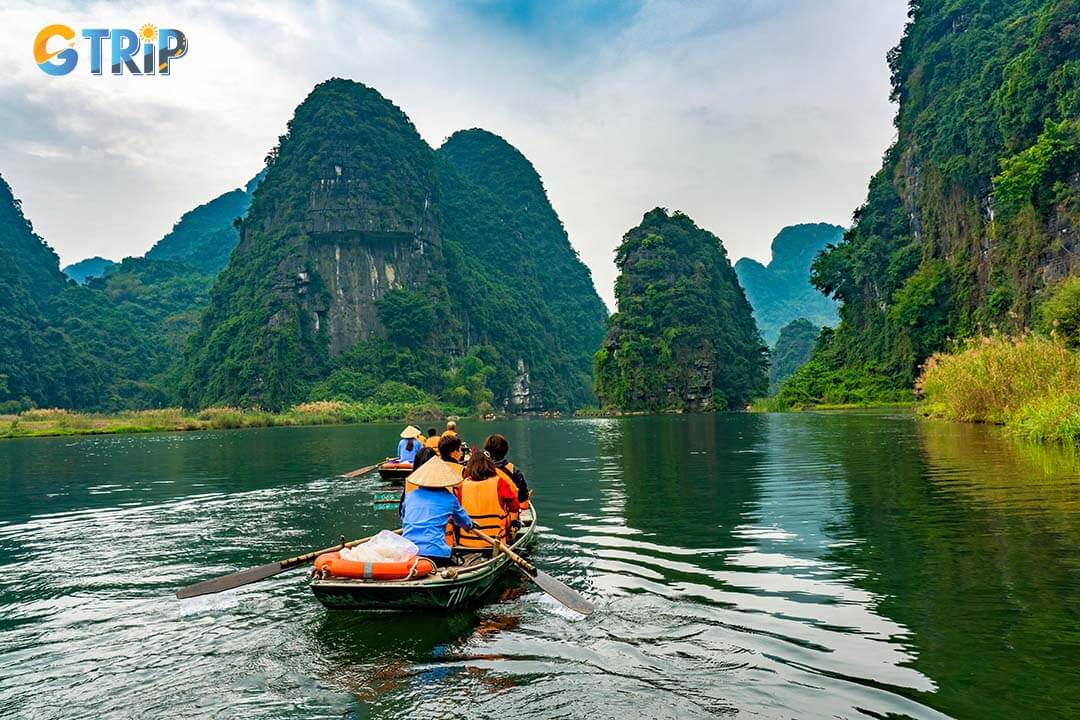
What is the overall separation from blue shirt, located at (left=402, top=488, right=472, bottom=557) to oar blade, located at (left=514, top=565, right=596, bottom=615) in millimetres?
1024

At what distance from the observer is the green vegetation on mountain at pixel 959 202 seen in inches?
1714

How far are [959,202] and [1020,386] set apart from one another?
136ft

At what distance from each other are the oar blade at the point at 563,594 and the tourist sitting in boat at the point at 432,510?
98cm

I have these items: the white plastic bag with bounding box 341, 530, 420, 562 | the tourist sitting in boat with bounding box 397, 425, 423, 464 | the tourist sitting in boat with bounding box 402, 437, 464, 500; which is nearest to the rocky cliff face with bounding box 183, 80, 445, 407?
the tourist sitting in boat with bounding box 397, 425, 423, 464

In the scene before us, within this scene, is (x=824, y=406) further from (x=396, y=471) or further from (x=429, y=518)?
(x=429, y=518)

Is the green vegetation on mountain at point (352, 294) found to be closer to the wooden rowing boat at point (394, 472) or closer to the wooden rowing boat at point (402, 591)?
the wooden rowing boat at point (394, 472)

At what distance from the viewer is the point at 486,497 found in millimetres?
8812

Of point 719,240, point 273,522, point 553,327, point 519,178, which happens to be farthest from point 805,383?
point 519,178

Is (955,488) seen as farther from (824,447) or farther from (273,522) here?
(273,522)

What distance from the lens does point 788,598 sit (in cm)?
752

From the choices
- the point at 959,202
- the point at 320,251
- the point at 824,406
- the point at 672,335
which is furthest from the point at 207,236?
the point at 959,202

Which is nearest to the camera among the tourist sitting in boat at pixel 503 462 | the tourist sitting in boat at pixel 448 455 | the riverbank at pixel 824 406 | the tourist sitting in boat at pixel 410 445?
the tourist sitting in boat at pixel 448 455

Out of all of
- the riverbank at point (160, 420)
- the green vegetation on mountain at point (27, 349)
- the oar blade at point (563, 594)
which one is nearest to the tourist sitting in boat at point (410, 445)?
the oar blade at point (563, 594)

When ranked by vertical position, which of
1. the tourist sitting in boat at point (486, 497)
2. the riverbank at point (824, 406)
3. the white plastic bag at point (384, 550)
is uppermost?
the riverbank at point (824, 406)
